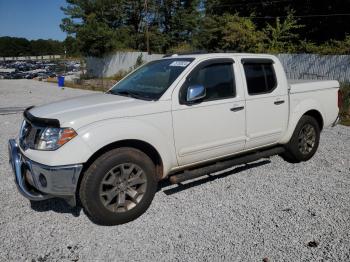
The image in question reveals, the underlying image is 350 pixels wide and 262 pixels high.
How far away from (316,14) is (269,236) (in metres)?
22.7

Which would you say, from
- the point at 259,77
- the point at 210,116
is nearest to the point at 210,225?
the point at 210,116

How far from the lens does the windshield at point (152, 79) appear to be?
4121 millimetres

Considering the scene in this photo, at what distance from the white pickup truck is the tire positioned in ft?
0.03

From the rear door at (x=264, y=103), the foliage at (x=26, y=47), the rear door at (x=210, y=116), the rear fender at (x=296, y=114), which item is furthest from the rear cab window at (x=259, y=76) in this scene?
the foliage at (x=26, y=47)

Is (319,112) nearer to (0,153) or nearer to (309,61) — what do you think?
(0,153)

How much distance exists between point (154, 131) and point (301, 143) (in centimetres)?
285

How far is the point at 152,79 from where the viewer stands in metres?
4.48

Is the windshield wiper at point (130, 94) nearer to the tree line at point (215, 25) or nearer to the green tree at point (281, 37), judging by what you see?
the tree line at point (215, 25)

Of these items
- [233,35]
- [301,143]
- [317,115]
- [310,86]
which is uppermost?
[233,35]

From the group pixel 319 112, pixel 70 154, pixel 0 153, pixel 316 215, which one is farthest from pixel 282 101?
pixel 0 153

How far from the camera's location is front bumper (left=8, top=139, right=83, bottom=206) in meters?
3.27

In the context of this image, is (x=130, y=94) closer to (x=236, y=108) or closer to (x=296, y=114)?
(x=236, y=108)

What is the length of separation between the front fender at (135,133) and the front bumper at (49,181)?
315 mm

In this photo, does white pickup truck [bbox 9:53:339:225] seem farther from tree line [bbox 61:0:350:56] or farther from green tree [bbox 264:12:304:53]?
green tree [bbox 264:12:304:53]
